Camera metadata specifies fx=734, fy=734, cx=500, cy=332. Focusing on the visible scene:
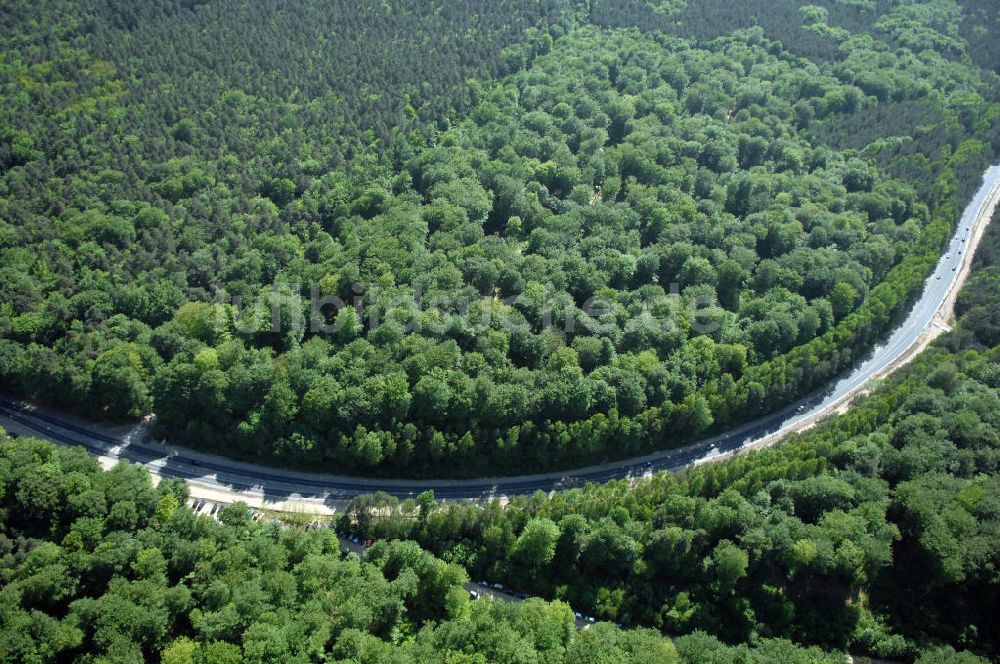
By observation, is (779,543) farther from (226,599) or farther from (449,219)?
(449,219)

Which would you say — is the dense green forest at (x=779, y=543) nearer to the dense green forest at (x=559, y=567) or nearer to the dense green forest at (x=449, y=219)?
the dense green forest at (x=559, y=567)

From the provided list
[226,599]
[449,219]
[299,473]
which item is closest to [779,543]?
[226,599]

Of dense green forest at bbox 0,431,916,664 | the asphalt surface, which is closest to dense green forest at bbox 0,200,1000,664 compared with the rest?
dense green forest at bbox 0,431,916,664

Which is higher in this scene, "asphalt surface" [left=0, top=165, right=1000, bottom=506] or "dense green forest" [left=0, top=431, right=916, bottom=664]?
"asphalt surface" [left=0, top=165, right=1000, bottom=506]

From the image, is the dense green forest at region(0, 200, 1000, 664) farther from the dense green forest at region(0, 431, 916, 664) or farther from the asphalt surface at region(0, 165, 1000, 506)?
the asphalt surface at region(0, 165, 1000, 506)

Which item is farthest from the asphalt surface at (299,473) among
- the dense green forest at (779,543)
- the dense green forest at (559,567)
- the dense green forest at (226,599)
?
the dense green forest at (226,599)

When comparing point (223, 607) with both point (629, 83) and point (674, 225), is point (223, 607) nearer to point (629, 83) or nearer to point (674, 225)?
point (674, 225)
